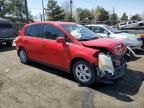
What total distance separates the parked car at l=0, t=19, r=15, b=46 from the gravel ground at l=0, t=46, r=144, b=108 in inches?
286

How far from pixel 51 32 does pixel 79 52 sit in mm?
1496

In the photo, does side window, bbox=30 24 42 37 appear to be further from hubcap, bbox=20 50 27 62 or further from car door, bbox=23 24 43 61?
hubcap, bbox=20 50 27 62

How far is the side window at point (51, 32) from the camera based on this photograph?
275 inches

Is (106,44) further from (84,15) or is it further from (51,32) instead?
(84,15)

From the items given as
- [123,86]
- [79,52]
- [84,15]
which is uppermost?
[84,15]

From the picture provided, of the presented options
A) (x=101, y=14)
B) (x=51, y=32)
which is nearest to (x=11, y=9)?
(x=101, y=14)

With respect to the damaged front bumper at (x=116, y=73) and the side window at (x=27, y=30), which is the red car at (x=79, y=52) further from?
the side window at (x=27, y=30)

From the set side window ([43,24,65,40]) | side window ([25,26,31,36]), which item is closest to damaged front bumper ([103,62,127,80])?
side window ([43,24,65,40])

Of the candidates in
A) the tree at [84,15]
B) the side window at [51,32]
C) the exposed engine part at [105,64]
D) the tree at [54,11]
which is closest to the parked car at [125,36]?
the side window at [51,32]

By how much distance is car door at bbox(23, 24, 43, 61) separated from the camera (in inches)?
306

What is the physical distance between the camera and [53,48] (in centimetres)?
701

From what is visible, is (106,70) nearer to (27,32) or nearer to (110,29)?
(27,32)

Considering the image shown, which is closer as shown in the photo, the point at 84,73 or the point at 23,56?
the point at 84,73

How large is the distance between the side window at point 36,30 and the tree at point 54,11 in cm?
5298
